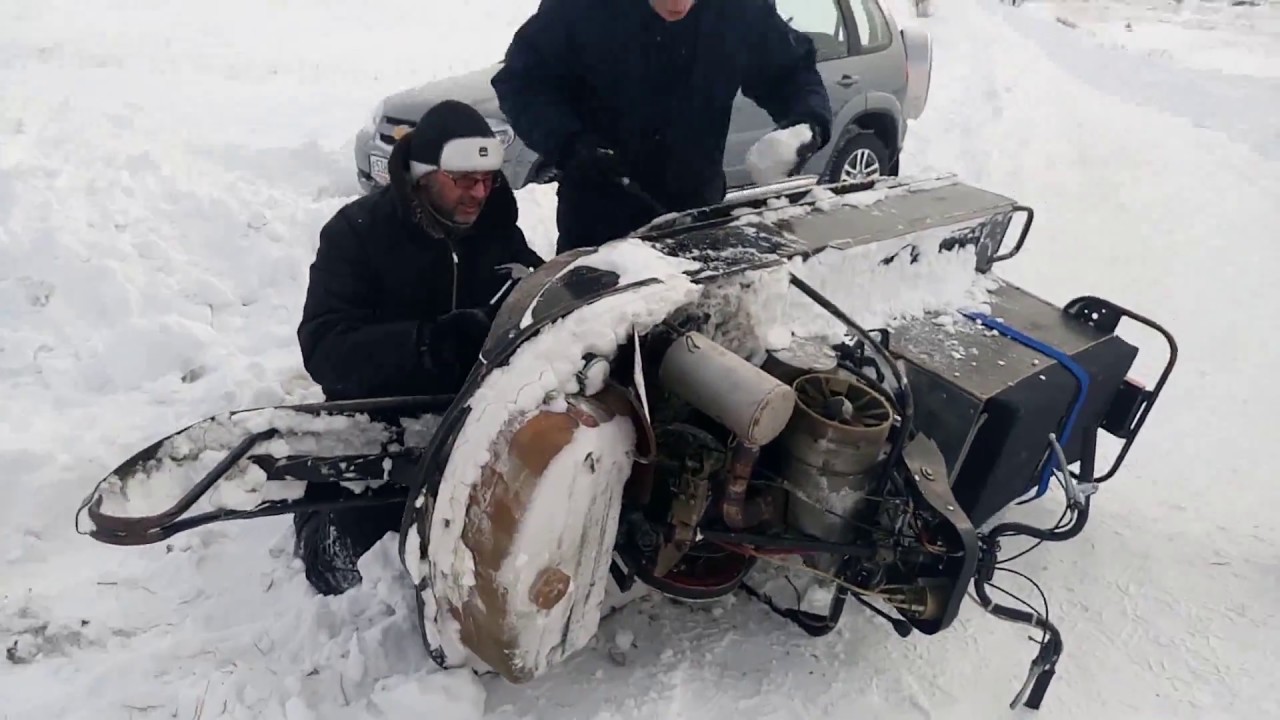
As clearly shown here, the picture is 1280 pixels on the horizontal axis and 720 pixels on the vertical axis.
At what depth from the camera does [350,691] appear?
2434mm

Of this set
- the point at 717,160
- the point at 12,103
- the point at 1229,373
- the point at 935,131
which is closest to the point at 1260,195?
the point at 935,131

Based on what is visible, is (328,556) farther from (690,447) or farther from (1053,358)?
(1053,358)

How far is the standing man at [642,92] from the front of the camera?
3.12m

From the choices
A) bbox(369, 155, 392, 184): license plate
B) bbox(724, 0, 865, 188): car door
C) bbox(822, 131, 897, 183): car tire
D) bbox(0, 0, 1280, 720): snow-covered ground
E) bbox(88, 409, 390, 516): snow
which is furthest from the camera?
bbox(822, 131, 897, 183): car tire

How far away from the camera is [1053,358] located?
281cm

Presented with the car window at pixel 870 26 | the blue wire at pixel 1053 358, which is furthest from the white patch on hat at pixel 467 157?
the car window at pixel 870 26

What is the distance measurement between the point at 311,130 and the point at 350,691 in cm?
655

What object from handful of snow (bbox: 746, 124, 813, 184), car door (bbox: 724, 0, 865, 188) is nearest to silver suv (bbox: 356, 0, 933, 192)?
car door (bbox: 724, 0, 865, 188)

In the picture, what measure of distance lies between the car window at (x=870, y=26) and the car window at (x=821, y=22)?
5.3 inches

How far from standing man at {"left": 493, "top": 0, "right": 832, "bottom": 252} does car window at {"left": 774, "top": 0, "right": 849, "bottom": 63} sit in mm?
2991

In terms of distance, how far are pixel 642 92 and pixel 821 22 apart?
12.0 feet

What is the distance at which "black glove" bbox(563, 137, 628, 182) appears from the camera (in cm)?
312

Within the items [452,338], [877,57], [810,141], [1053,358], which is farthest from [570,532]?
[877,57]

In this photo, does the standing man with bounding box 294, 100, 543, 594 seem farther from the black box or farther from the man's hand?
the black box
